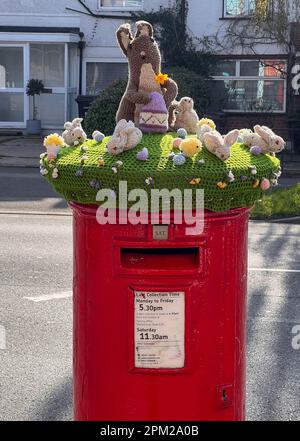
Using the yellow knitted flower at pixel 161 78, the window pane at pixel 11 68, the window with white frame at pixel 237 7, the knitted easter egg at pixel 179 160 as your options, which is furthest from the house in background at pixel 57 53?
the knitted easter egg at pixel 179 160

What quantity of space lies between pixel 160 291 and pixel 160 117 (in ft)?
2.32

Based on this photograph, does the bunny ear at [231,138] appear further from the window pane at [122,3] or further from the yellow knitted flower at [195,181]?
the window pane at [122,3]

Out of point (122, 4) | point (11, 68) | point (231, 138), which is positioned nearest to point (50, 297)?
point (231, 138)

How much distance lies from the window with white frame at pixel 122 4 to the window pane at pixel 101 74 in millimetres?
1613

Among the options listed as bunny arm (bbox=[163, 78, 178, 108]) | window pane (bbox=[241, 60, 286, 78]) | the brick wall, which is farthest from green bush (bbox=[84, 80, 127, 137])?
bunny arm (bbox=[163, 78, 178, 108])

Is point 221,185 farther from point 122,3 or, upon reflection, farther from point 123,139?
point 122,3

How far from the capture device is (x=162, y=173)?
2.77 metres

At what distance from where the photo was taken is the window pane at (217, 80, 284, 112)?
77.7 feet

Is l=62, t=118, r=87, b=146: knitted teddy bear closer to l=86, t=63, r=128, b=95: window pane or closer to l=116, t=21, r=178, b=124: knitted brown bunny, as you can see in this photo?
l=116, t=21, r=178, b=124: knitted brown bunny

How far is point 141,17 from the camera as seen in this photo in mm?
23906

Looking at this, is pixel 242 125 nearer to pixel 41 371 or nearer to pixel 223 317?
pixel 41 371

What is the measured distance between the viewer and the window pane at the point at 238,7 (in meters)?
23.6

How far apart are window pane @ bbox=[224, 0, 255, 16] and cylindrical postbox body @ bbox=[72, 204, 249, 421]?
21215mm
